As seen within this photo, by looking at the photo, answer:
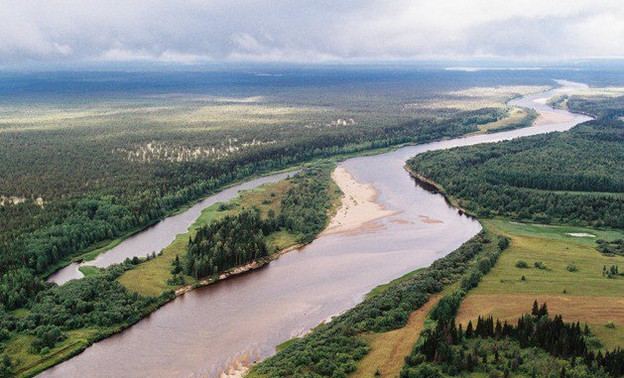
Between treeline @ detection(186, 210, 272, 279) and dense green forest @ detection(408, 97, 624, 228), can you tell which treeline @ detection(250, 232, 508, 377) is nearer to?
treeline @ detection(186, 210, 272, 279)

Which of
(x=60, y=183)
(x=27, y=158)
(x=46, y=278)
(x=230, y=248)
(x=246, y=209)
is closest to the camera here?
(x=46, y=278)

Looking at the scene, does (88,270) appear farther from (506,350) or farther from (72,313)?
(506,350)

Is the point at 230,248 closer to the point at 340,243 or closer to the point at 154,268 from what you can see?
the point at 154,268

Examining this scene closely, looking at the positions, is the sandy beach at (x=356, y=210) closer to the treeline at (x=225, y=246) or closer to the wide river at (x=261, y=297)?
the wide river at (x=261, y=297)

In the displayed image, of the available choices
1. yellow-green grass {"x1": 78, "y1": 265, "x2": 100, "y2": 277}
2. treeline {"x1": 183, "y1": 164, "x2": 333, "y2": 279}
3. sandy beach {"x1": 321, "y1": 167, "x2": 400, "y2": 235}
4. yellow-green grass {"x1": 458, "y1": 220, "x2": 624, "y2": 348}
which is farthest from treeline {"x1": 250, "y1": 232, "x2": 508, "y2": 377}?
yellow-green grass {"x1": 78, "y1": 265, "x2": 100, "y2": 277}

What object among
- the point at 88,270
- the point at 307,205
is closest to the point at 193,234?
the point at 88,270

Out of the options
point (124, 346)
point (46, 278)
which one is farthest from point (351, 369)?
point (46, 278)

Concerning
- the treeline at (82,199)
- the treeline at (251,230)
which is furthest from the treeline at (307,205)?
the treeline at (82,199)
